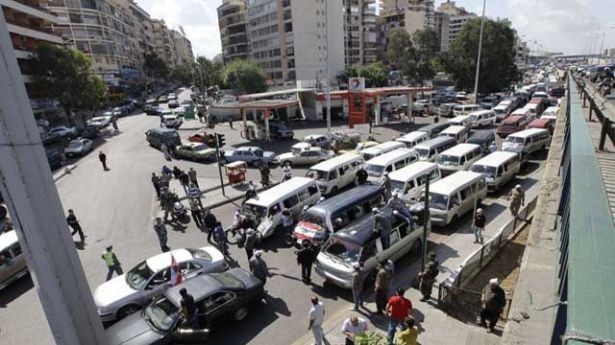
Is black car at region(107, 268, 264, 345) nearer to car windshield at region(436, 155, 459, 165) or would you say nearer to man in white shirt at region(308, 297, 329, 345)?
man in white shirt at region(308, 297, 329, 345)

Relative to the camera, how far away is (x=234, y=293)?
28.6 feet

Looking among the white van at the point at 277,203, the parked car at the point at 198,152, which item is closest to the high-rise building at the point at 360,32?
the parked car at the point at 198,152

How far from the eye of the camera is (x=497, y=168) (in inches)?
675

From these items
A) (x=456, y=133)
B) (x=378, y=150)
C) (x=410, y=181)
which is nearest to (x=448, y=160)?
(x=378, y=150)

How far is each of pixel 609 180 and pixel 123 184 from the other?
2262cm

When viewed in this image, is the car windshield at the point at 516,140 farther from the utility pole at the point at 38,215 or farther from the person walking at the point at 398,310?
the utility pole at the point at 38,215

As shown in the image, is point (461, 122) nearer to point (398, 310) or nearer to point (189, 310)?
point (398, 310)

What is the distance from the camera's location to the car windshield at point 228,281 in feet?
29.0

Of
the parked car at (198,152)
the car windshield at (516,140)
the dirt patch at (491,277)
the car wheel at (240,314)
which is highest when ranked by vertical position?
the car windshield at (516,140)

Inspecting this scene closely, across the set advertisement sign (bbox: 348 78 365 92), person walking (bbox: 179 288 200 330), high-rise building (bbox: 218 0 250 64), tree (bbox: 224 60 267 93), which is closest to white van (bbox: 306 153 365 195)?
person walking (bbox: 179 288 200 330)

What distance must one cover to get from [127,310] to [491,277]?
34.4 feet

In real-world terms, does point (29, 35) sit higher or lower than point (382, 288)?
higher

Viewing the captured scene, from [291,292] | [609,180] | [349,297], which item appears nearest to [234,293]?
[291,292]

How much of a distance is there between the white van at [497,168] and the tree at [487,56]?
37.0m
